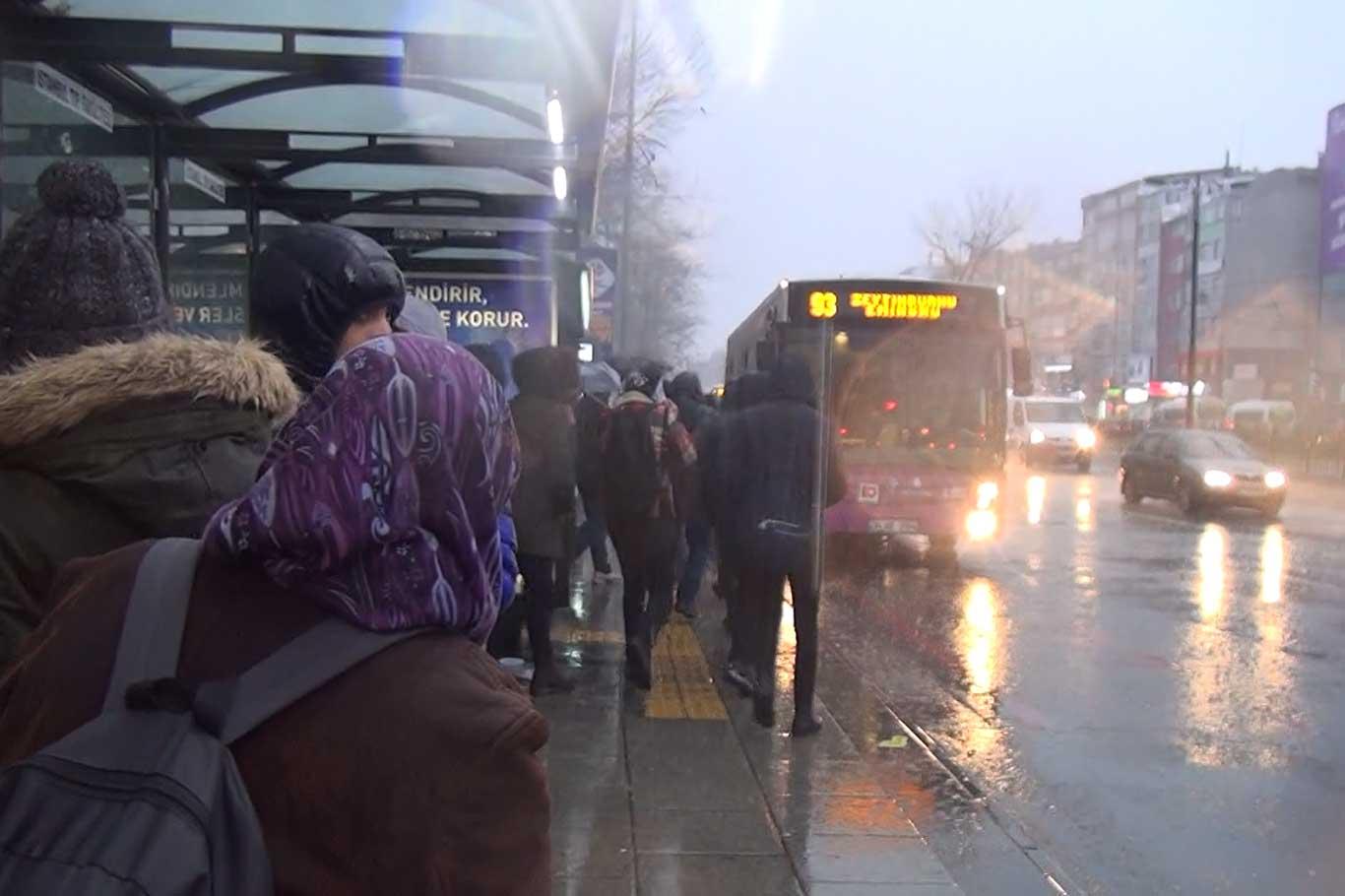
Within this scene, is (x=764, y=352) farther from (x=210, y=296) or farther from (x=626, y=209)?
(x=626, y=209)

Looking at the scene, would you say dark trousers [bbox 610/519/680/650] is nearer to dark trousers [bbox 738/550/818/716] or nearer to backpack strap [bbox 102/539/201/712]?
dark trousers [bbox 738/550/818/716]

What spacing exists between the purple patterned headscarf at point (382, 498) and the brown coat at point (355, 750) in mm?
50

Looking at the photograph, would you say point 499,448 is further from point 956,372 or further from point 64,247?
point 956,372

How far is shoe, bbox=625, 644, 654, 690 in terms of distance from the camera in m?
7.32

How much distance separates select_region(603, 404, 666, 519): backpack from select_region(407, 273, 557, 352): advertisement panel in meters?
4.39

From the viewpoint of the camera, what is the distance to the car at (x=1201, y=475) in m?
21.8

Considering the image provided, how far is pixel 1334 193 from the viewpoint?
55906 mm

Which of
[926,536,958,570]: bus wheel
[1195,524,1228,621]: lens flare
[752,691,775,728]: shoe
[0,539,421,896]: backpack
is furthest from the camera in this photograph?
[926,536,958,570]: bus wheel

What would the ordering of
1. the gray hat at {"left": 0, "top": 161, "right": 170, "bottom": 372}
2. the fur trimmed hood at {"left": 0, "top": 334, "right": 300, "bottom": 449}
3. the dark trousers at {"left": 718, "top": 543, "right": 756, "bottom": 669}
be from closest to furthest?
the fur trimmed hood at {"left": 0, "top": 334, "right": 300, "bottom": 449}, the gray hat at {"left": 0, "top": 161, "right": 170, "bottom": 372}, the dark trousers at {"left": 718, "top": 543, "right": 756, "bottom": 669}

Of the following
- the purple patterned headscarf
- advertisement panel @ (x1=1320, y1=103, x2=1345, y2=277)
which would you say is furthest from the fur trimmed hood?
advertisement panel @ (x1=1320, y1=103, x2=1345, y2=277)

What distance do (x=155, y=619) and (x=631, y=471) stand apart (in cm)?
583

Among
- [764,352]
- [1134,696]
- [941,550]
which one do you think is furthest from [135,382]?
[941,550]

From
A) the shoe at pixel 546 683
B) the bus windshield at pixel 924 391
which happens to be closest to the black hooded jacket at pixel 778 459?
the shoe at pixel 546 683

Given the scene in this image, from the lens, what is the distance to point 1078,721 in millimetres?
7613
